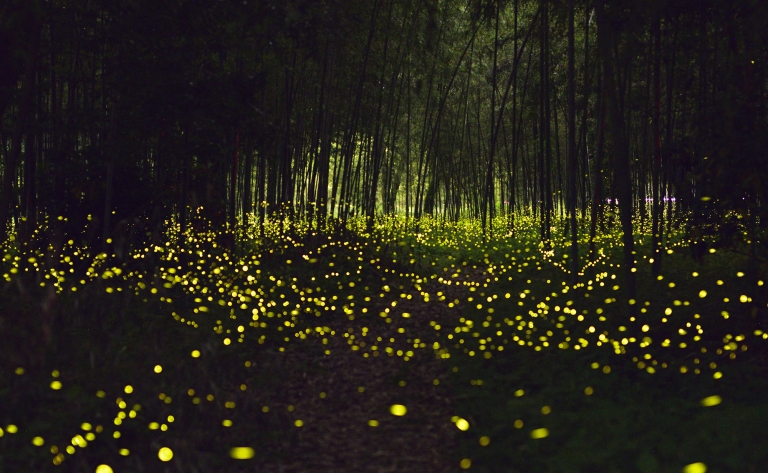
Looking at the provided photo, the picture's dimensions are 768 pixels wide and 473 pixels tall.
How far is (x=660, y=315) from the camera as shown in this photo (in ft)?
24.3

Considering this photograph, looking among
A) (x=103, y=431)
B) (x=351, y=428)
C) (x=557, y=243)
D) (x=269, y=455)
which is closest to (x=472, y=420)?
(x=351, y=428)

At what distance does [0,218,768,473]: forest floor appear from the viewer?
14.7 ft

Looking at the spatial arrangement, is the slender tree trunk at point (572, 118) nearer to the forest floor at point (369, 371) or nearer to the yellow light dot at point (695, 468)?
the forest floor at point (369, 371)

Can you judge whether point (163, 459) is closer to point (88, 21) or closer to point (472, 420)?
point (472, 420)

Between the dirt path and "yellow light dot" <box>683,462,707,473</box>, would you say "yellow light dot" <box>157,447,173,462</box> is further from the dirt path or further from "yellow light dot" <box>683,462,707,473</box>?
"yellow light dot" <box>683,462,707,473</box>

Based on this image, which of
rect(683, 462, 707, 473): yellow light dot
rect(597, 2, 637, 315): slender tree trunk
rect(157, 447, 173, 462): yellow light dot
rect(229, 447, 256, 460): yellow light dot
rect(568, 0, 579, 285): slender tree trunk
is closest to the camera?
rect(683, 462, 707, 473): yellow light dot

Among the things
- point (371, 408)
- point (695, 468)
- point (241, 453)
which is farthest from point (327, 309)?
point (695, 468)

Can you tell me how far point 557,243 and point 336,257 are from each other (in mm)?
5656

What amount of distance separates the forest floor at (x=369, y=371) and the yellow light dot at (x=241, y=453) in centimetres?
1

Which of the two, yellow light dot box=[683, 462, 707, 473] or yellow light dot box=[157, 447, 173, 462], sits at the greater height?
yellow light dot box=[683, 462, 707, 473]

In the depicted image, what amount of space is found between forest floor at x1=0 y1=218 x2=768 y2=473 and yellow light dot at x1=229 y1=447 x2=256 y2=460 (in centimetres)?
1

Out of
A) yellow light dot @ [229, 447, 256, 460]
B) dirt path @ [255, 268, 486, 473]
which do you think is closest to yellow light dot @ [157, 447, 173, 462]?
yellow light dot @ [229, 447, 256, 460]

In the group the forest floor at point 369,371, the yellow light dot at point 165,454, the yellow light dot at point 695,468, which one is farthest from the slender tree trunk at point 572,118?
the yellow light dot at point 165,454

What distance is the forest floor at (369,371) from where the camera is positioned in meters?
4.48
